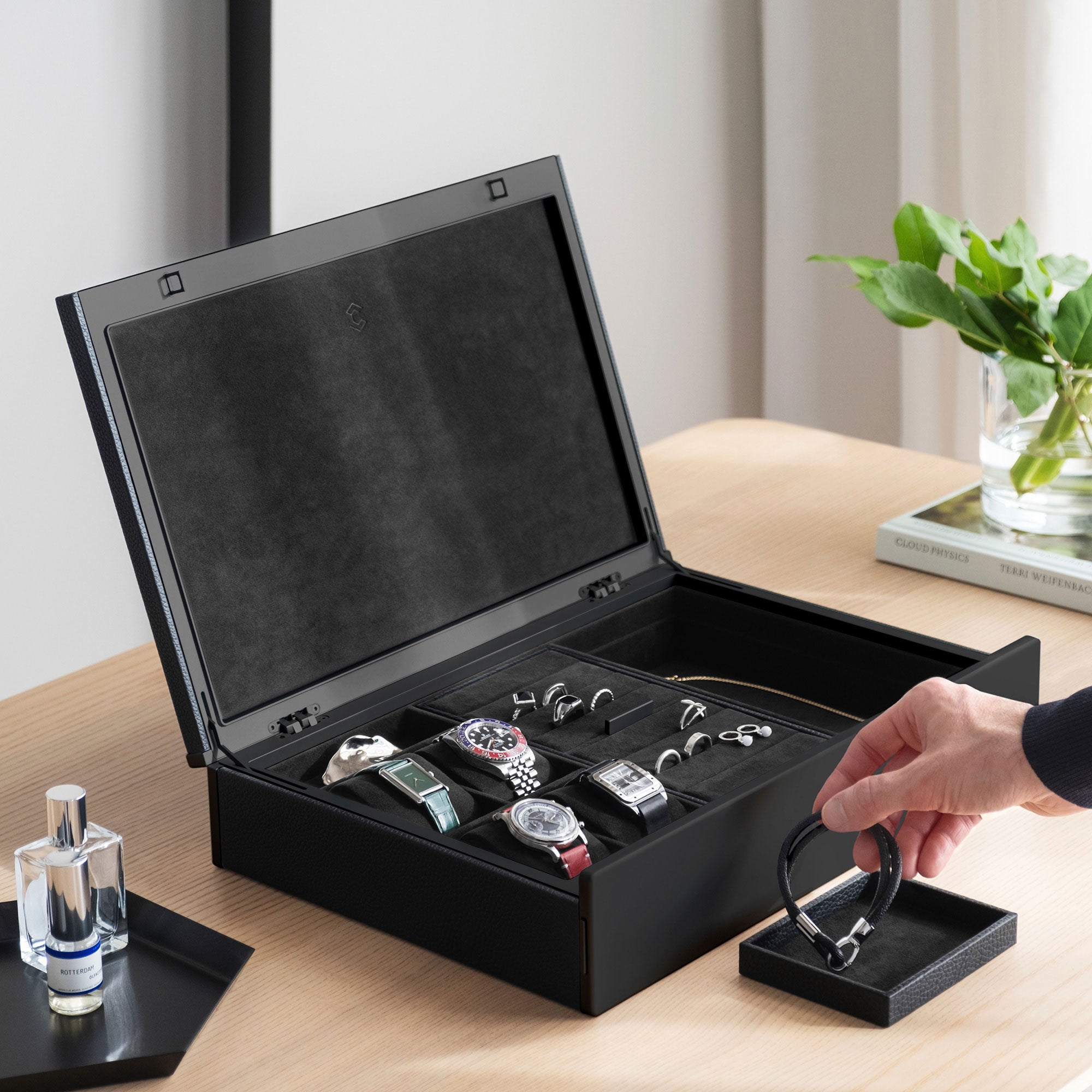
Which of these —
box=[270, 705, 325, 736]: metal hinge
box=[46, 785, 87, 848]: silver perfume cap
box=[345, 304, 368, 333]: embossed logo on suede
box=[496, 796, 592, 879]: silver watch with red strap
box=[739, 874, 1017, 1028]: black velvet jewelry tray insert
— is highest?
box=[345, 304, 368, 333]: embossed logo on suede

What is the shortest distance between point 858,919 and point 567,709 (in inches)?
11.7

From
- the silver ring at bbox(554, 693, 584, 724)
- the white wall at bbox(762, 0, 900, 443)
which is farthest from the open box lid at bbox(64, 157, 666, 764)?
the white wall at bbox(762, 0, 900, 443)

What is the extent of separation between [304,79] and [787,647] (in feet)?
3.96

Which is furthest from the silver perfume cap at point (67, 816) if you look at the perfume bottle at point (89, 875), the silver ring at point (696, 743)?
the silver ring at point (696, 743)

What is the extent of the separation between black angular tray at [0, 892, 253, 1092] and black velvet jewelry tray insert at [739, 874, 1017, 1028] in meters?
0.34

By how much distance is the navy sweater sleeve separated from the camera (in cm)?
98

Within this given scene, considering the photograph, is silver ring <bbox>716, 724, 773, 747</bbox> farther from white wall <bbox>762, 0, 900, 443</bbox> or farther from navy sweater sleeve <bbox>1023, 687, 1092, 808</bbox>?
white wall <bbox>762, 0, 900, 443</bbox>

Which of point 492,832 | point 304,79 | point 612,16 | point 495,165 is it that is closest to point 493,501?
point 492,832

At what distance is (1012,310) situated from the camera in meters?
1.55

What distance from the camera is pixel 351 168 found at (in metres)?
2.27

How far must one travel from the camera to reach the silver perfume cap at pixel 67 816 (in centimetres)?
95

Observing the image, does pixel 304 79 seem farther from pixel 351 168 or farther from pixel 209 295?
pixel 209 295

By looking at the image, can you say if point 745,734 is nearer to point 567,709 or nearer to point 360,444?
point 567,709

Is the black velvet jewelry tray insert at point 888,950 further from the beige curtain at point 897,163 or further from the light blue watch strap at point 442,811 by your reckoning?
the beige curtain at point 897,163
